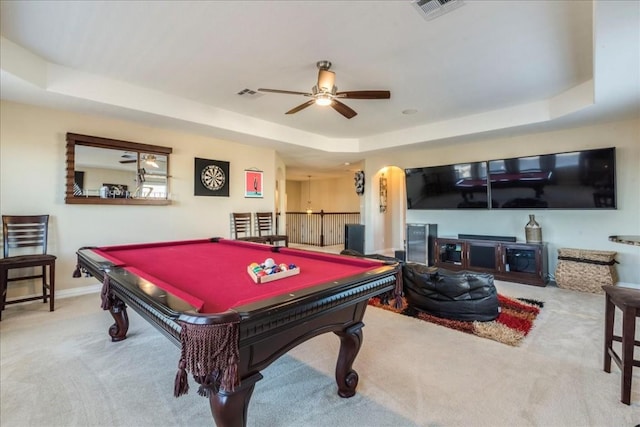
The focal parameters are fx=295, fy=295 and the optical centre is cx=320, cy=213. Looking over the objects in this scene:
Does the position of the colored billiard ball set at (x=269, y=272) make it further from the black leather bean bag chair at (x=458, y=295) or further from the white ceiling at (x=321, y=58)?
the white ceiling at (x=321, y=58)

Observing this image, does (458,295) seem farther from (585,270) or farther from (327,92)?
(585,270)

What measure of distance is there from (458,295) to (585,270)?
2634mm

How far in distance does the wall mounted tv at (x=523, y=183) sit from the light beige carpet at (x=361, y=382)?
2.43m

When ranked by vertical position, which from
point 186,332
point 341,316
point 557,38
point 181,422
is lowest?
point 181,422

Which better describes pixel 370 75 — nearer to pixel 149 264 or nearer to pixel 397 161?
pixel 149 264

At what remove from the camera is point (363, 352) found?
91.4 inches

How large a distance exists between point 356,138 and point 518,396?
557 cm

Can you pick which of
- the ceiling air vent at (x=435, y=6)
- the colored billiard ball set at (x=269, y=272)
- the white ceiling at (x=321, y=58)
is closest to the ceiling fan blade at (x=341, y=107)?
the white ceiling at (x=321, y=58)

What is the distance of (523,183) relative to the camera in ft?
15.9

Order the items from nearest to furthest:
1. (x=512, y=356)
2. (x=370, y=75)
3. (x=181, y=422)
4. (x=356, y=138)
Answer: (x=181, y=422) → (x=512, y=356) → (x=370, y=75) → (x=356, y=138)

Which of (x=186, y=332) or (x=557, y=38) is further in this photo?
(x=557, y=38)

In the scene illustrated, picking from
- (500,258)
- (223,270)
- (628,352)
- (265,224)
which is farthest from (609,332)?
(265,224)

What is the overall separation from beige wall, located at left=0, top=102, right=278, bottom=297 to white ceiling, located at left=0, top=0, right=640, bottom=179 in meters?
0.31

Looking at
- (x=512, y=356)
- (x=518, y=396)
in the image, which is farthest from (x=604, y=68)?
(x=518, y=396)
